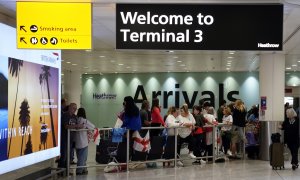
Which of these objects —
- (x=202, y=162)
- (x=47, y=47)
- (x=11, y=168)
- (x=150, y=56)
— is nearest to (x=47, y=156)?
(x=11, y=168)

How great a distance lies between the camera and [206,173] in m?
12.4

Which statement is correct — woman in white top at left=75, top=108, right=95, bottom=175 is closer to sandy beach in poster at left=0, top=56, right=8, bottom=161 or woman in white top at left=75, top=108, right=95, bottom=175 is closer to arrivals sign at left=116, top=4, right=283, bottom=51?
sandy beach in poster at left=0, top=56, right=8, bottom=161

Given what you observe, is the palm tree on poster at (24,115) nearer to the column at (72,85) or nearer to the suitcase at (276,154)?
the suitcase at (276,154)

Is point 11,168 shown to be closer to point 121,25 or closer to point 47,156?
point 47,156

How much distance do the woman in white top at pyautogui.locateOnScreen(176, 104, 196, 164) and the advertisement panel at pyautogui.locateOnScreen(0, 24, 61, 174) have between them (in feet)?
14.0

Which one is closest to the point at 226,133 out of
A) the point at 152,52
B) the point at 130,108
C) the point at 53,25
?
the point at 152,52

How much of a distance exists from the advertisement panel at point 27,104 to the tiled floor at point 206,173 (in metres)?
1.69

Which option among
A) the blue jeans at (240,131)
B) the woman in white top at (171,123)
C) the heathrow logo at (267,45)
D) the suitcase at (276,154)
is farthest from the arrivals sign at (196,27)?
the blue jeans at (240,131)

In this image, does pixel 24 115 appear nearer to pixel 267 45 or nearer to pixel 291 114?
pixel 267 45

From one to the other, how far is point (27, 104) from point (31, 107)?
0.20 metres

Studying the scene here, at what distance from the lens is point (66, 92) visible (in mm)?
28828

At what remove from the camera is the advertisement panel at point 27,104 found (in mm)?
8500

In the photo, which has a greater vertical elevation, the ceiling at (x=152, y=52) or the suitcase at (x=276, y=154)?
the ceiling at (x=152, y=52)

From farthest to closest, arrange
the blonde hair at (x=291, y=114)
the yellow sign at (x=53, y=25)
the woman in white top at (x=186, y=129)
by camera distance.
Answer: the woman in white top at (x=186, y=129), the blonde hair at (x=291, y=114), the yellow sign at (x=53, y=25)
